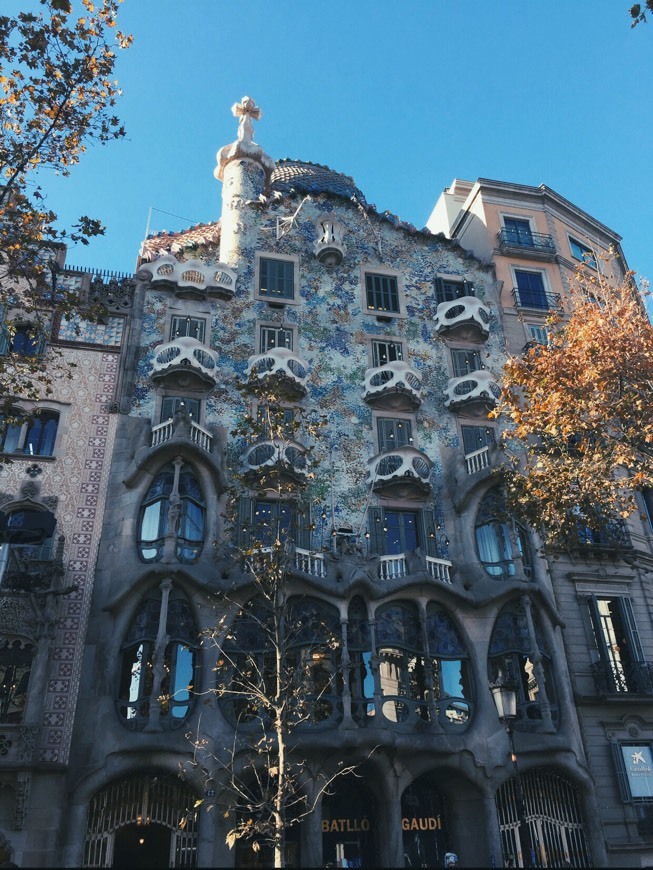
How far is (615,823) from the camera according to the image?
20.6m

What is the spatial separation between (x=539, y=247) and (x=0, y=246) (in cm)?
2216

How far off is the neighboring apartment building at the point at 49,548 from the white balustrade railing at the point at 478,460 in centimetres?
Result: 1101

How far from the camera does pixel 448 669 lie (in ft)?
69.6

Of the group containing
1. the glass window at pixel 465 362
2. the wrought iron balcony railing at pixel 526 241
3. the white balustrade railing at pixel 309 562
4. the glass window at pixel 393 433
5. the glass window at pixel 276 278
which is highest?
the wrought iron balcony railing at pixel 526 241

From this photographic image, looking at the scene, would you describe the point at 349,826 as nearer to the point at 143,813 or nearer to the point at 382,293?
the point at 143,813

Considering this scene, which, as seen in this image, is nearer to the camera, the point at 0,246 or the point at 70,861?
the point at 0,246

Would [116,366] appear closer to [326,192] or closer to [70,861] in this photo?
[326,192]

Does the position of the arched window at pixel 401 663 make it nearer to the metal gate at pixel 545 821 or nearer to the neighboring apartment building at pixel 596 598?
the metal gate at pixel 545 821

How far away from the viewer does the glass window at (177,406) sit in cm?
2359

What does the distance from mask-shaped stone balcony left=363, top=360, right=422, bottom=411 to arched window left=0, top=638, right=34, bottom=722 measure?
1274 centimetres

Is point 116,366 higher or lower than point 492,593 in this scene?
higher

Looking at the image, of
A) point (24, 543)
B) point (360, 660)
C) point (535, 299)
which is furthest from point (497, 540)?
point (24, 543)

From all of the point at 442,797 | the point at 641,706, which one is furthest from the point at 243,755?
the point at 641,706

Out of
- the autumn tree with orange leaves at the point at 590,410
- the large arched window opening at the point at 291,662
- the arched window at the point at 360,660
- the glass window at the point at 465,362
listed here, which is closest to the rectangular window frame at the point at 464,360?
the glass window at the point at 465,362
